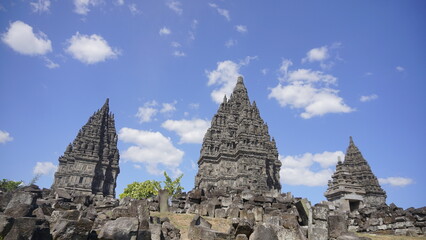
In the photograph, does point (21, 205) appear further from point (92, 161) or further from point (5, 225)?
point (92, 161)

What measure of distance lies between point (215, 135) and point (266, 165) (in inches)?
321

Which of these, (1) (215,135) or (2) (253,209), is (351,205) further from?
(1) (215,135)

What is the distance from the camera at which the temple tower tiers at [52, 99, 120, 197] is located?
39.1m

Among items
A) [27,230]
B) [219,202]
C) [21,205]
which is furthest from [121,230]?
[219,202]

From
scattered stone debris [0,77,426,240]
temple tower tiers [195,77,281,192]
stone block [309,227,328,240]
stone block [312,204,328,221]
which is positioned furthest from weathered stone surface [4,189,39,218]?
temple tower tiers [195,77,281,192]

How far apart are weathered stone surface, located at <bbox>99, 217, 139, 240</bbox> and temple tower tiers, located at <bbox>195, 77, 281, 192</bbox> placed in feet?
89.5

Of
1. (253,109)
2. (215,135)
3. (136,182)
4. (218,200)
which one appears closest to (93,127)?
(136,182)

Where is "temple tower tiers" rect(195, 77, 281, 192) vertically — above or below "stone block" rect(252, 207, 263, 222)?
above

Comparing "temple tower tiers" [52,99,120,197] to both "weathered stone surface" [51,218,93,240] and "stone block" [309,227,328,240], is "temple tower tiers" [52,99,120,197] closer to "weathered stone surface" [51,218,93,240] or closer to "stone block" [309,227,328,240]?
→ "weathered stone surface" [51,218,93,240]

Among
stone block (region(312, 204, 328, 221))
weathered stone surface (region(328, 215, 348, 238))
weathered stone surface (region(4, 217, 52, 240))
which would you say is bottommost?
weathered stone surface (region(4, 217, 52, 240))

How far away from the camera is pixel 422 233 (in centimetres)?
1149

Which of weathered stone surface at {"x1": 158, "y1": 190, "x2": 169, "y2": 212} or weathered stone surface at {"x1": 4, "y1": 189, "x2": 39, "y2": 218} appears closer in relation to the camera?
weathered stone surface at {"x1": 4, "y1": 189, "x2": 39, "y2": 218}

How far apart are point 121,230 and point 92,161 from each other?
38.5 meters

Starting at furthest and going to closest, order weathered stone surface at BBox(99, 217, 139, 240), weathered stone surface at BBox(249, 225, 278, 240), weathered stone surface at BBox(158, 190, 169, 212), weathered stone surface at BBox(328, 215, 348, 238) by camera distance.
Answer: weathered stone surface at BBox(158, 190, 169, 212)
weathered stone surface at BBox(328, 215, 348, 238)
weathered stone surface at BBox(249, 225, 278, 240)
weathered stone surface at BBox(99, 217, 139, 240)
